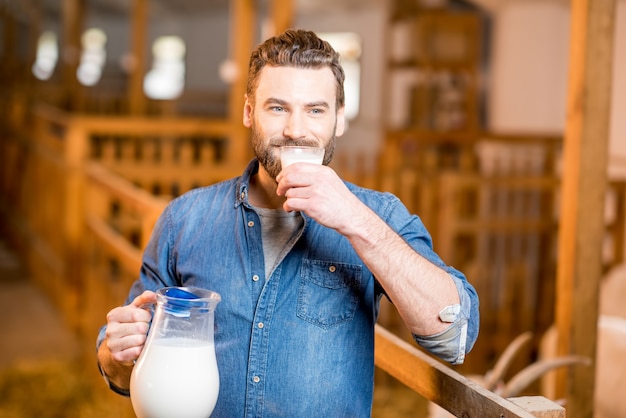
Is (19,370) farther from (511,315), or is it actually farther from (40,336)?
(511,315)

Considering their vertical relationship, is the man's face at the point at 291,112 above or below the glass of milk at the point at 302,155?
above

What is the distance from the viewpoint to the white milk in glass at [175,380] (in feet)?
4.73

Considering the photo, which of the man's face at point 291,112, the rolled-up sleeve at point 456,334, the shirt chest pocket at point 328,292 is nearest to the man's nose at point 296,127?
the man's face at point 291,112

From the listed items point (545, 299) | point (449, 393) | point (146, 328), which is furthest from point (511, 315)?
point (146, 328)

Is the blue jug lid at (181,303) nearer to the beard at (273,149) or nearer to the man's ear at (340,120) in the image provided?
the beard at (273,149)

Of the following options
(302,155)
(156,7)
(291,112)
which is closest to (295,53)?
(291,112)

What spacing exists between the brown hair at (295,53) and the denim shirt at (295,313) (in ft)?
0.83

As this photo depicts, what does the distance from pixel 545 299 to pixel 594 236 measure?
10.5ft

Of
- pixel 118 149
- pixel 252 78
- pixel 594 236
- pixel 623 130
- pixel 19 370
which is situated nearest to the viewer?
pixel 252 78

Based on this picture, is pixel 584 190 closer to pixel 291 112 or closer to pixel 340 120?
pixel 340 120

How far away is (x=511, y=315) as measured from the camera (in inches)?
233

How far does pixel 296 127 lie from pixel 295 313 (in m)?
0.34

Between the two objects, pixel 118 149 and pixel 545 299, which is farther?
pixel 118 149

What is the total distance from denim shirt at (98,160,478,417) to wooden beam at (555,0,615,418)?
4.56 ft
